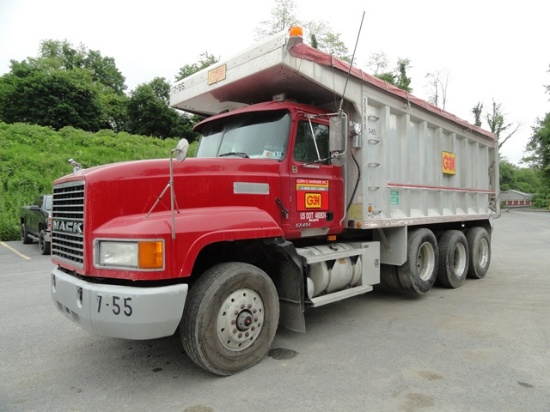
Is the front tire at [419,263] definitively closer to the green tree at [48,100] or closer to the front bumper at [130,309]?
Answer: the front bumper at [130,309]

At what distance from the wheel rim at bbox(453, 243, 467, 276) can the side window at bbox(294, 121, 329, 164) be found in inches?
160

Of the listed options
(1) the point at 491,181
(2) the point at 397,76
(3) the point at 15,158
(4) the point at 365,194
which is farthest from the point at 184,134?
(4) the point at 365,194

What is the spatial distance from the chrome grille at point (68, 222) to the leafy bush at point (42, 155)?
10422 mm

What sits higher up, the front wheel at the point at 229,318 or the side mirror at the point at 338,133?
the side mirror at the point at 338,133

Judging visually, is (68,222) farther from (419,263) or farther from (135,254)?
(419,263)

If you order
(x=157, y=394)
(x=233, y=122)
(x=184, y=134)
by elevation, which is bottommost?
(x=157, y=394)

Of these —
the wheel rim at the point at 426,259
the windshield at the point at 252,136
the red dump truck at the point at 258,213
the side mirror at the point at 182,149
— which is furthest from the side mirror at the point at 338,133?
the wheel rim at the point at 426,259

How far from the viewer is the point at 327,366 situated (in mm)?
3676

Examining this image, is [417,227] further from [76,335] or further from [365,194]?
[76,335]

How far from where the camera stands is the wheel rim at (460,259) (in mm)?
7383

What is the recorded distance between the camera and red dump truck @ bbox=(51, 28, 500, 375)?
3.14 metres

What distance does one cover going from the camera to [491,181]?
29.3 feet

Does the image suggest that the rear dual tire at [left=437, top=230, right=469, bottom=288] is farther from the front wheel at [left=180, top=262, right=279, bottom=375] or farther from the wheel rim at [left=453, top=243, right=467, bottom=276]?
the front wheel at [left=180, top=262, right=279, bottom=375]

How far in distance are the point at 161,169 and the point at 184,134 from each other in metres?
31.9
